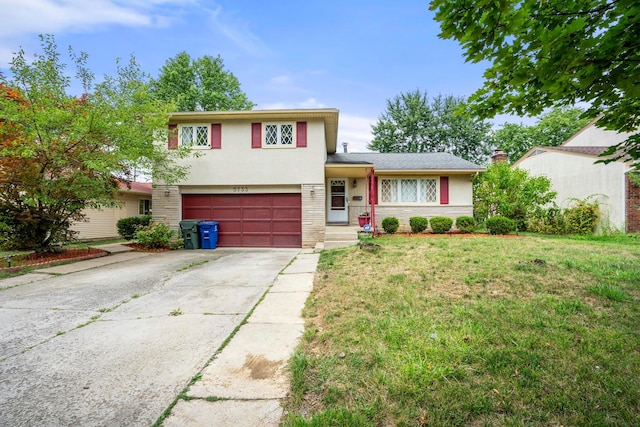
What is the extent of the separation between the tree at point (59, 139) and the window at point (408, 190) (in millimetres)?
9271

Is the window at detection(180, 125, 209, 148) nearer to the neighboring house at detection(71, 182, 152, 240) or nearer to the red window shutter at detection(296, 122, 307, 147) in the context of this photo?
the red window shutter at detection(296, 122, 307, 147)

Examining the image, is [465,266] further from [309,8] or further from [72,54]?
[72,54]

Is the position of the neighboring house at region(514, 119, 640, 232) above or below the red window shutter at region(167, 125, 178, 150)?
below

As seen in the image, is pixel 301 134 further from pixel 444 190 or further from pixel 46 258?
pixel 46 258

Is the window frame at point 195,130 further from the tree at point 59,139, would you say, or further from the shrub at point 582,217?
the shrub at point 582,217

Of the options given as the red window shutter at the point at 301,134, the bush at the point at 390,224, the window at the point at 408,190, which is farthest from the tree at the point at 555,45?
the window at the point at 408,190

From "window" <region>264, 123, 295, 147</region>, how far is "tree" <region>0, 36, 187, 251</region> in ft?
11.5

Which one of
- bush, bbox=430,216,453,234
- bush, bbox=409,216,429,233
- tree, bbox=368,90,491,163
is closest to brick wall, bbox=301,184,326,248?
bush, bbox=409,216,429,233

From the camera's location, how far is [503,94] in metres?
2.78

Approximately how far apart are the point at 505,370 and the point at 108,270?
26.0 feet

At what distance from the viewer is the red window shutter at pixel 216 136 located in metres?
11.1

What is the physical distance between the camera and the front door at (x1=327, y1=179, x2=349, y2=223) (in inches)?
521

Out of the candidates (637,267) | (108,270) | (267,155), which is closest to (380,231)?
(267,155)

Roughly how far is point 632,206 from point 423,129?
789 inches
